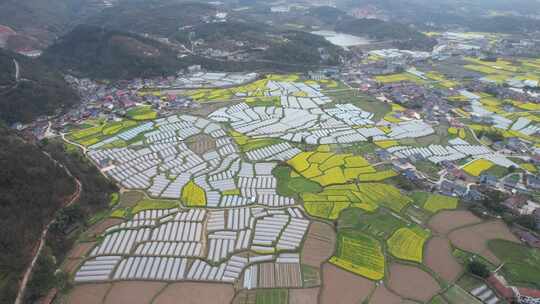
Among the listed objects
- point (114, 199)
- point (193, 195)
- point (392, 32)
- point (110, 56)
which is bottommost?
point (114, 199)

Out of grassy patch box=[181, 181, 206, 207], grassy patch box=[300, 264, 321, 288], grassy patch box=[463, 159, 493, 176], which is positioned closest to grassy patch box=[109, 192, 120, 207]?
grassy patch box=[181, 181, 206, 207]

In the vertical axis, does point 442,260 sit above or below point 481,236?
below

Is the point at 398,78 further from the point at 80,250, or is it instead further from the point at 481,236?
the point at 80,250

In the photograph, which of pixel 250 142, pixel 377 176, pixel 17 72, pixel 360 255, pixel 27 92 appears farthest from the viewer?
pixel 17 72

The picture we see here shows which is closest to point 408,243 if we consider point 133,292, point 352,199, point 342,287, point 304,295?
point 352,199

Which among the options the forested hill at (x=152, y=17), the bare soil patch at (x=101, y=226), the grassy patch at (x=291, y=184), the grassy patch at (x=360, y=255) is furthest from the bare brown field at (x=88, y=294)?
the forested hill at (x=152, y=17)

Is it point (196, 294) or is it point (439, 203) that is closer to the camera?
point (196, 294)
